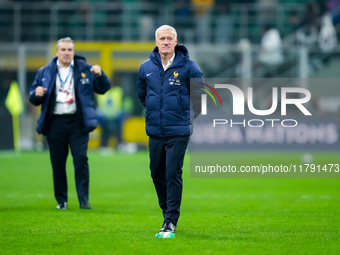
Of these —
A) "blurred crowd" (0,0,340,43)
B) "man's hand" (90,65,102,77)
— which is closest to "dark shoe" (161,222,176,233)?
"man's hand" (90,65,102,77)

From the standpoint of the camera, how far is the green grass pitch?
23.3 feet

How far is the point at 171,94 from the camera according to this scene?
7.62 metres

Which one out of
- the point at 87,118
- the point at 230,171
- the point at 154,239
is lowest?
the point at 230,171

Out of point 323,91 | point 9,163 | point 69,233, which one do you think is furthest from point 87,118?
point 323,91

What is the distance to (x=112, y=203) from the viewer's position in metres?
11.2

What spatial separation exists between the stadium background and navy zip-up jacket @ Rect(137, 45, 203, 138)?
694 inches

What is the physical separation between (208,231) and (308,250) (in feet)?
4.88

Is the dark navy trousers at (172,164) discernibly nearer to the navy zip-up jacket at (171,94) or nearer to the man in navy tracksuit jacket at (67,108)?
the navy zip-up jacket at (171,94)

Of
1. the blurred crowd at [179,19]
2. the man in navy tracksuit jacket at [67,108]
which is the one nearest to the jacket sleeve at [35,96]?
the man in navy tracksuit jacket at [67,108]

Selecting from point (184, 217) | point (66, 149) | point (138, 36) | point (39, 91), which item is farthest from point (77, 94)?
point (138, 36)

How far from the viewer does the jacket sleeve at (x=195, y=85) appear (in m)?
7.68

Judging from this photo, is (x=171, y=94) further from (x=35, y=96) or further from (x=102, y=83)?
(x=35, y=96)

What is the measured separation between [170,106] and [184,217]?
2245mm

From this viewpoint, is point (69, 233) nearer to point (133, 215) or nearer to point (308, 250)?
point (133, 215)
